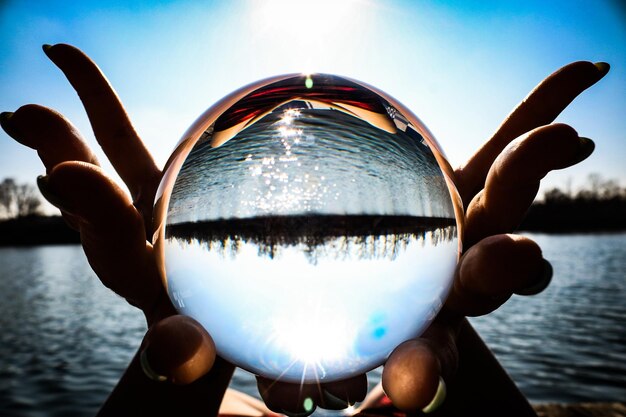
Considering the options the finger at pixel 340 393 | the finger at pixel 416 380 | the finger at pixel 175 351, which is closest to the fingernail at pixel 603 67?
the finger at pixel 416 380

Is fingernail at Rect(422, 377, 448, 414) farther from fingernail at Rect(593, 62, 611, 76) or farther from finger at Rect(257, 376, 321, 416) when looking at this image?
fingernail at Rect(593, 62, 611, 76)

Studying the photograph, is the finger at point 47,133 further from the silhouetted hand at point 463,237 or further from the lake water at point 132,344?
the lake water at point 132,344

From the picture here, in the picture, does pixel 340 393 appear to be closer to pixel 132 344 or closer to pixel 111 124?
pixel 111 124

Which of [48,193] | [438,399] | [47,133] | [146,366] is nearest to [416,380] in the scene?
[438,399]

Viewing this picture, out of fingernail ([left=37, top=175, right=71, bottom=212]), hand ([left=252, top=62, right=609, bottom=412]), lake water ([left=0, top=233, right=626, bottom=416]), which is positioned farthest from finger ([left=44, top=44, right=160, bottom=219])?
lake water ([left=0, top=233, right=626, bottom=416])

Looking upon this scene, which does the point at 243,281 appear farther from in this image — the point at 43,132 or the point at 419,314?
the point at 43,132

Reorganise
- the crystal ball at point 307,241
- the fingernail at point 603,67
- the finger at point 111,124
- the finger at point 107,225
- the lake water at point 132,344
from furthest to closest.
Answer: the lake water at point 132,344
the finger at point 111,124
the fingernail at point 603,67
the crystal ball at point 307,241
the finger at point 107,225
